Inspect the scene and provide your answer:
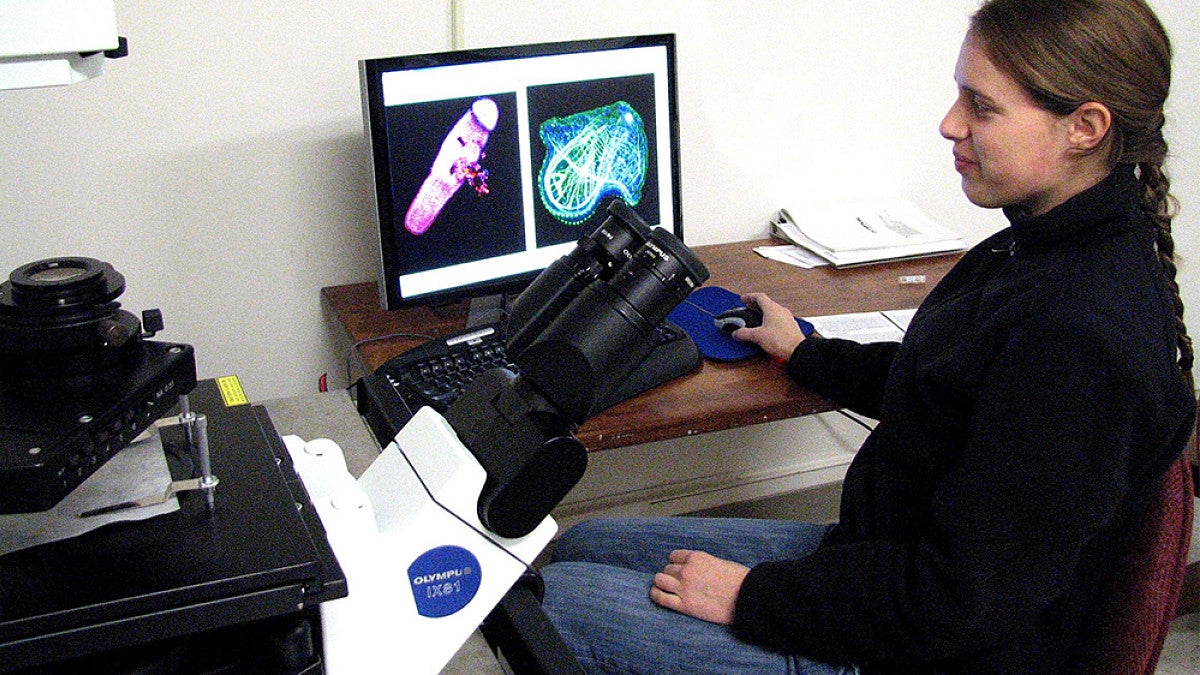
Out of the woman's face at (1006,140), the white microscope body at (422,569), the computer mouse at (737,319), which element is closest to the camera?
the white microscope body at (422,569)

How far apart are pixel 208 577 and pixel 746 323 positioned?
1107 mm

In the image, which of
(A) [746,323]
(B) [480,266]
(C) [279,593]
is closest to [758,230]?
(A) [746,323]

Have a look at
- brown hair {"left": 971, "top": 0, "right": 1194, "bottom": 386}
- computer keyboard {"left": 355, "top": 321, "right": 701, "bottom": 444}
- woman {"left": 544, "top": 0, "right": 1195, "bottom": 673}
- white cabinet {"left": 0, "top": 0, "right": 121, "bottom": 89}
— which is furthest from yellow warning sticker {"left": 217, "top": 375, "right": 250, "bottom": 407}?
brown hair {"left": 971, "top": 0, "right": 1194, "bottom": 386}

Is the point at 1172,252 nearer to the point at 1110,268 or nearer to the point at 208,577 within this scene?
the point at 1110,268

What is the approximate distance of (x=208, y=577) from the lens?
0.77 meters

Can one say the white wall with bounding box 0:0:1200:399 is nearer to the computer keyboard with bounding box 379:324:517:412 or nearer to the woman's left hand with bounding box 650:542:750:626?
the computer keyboard with bounding box 379:324:517:412

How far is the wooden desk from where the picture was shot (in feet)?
4.89

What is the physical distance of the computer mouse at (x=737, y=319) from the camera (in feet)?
5.66

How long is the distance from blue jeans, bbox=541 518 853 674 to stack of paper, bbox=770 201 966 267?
0.73 m

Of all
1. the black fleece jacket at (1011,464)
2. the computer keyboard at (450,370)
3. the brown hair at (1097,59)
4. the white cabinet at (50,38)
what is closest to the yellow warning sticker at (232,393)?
the computer keyboard at (450,370)

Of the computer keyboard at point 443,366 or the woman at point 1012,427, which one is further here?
the computer keyboard at point 443,366

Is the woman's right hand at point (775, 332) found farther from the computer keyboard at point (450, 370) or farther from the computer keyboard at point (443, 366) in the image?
the computer keyboard at point (443, 366)

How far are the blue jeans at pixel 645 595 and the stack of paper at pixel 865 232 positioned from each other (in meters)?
0.73

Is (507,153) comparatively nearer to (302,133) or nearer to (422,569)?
(302,133)
